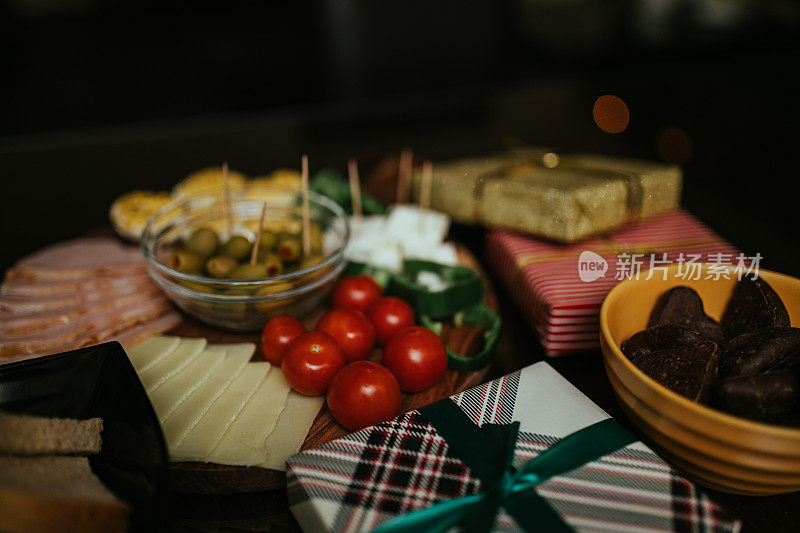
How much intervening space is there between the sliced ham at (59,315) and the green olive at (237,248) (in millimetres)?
197

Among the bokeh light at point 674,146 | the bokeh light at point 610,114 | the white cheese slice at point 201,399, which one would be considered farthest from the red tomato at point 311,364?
the bokeh light at point 610,114

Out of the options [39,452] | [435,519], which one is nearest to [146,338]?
[39,452]

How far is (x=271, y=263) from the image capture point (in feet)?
4.24

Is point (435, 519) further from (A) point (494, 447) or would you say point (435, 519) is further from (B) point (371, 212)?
(B) point (371, 212)

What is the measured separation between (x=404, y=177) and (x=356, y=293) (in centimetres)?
63

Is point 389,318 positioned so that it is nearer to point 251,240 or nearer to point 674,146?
point 251,240

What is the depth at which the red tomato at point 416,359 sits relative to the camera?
1.06 meters

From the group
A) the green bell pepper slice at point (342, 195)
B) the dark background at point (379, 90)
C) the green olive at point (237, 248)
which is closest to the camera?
the green olive at point (237, 248)

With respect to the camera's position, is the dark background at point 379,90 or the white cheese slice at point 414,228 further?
the dark background at point 379,90

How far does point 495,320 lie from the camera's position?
1241mm

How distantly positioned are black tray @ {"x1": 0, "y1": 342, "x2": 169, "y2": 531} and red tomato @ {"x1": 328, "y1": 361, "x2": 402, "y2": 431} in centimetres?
30

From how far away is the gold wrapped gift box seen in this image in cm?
136

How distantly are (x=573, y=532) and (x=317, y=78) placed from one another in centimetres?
280

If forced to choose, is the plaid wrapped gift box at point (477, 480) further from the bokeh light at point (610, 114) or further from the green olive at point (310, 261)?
the bokeh light at point (610, 114)
